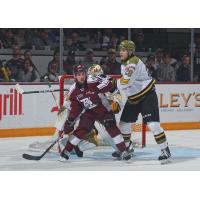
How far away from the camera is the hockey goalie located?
5668 mm

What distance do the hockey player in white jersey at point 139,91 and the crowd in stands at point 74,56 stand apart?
2813 millimetres

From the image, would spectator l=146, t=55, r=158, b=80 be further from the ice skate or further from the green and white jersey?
the ice skate

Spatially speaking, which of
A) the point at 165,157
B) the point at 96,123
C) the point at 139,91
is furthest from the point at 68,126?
the point at 165,157

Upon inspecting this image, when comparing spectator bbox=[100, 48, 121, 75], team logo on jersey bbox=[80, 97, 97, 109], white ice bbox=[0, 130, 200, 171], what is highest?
spectator bbox=[100, 48, 121, 75]

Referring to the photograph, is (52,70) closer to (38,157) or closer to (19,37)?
(19,37)

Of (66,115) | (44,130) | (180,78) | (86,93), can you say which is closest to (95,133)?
(66,115)

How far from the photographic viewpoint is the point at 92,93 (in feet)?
18.5

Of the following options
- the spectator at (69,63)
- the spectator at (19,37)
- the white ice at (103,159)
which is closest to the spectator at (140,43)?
the spectator at (69,63)

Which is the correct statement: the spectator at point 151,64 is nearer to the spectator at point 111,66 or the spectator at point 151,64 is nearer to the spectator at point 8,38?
the spectator at point 111,66

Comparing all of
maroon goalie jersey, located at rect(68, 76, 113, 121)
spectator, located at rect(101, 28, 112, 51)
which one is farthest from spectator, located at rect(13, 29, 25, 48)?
maroon goalie jersey, located at rect(68, 76, 113, 121)

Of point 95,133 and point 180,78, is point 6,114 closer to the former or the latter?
point 95,133

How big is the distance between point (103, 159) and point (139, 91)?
0.83 m

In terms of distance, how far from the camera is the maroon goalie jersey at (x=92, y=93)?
5.64 metres

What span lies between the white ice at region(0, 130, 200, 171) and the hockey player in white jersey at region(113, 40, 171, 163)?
25cm
